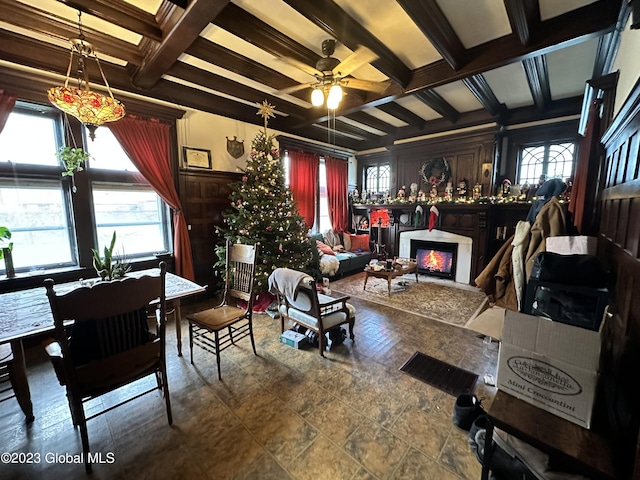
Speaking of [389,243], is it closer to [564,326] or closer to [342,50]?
[342,50]

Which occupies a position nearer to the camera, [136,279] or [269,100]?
[136,279]

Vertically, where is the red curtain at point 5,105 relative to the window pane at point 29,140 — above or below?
above

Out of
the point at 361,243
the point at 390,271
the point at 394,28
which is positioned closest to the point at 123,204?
the point at 394,28

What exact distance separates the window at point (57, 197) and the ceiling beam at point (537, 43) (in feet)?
13.1

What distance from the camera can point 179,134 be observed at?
3.84 meters

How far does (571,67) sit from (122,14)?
4.81m

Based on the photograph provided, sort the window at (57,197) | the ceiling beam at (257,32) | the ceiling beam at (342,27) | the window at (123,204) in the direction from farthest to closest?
the window at (123,204) < the window at (57,197) < the ceiling beam at (257,32) < the ceiling beam at (342,27)

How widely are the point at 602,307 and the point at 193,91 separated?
4670 millimetres

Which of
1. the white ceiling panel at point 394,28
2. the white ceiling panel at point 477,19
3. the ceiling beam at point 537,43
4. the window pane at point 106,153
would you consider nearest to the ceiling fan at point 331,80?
the white ceiling panel at point 394,28

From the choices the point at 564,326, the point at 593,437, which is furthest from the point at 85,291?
the point at 593,437

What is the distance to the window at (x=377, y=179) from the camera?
668 centimetres

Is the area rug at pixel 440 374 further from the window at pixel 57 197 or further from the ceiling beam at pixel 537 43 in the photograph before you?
the window at pixel 57 197

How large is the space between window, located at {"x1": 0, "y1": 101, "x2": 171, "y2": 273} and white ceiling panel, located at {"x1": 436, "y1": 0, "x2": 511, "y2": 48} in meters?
3.94

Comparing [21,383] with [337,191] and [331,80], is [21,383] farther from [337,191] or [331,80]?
[337,191]
